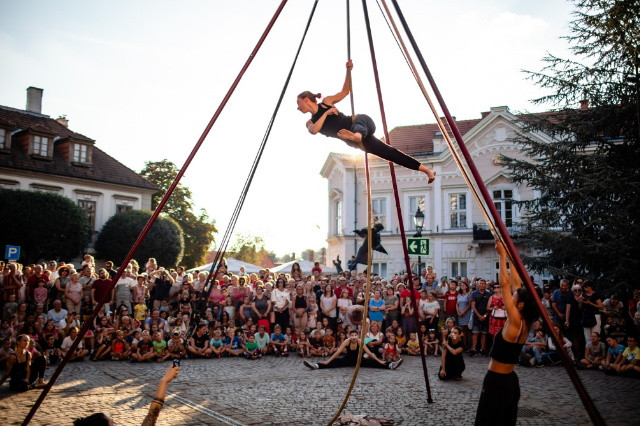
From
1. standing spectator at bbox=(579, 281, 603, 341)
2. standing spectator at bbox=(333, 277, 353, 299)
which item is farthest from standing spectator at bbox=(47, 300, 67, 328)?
standing spectator at bbox=(579, 281, 603, 341)

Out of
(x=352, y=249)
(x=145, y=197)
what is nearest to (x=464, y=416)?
(x=352, y=249)

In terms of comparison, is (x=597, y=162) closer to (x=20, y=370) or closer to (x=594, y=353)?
(x=594, y=353)

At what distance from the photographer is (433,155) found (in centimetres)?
2909

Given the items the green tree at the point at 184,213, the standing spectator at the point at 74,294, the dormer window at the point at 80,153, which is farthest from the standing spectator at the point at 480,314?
the green tree at the point at 184,213

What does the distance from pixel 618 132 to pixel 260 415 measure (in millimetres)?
14299

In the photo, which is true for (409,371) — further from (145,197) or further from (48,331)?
(145,197)

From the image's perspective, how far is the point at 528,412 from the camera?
6.93 meters

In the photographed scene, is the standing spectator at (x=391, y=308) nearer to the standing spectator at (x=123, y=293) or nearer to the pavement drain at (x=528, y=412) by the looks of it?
the pavement drain at (x=528, y=412)

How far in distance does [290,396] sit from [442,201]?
22.3 meters

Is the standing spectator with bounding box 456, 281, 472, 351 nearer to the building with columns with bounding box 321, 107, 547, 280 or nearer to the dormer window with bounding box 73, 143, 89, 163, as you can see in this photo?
the building with columns with bounding box 321, 107, 547, 280

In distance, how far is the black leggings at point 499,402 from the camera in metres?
4.08

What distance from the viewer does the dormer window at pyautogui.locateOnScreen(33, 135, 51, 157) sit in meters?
30.7

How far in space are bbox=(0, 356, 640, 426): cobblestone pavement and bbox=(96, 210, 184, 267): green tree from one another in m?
21.8

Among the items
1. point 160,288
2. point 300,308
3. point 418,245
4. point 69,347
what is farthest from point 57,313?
point 418,245
